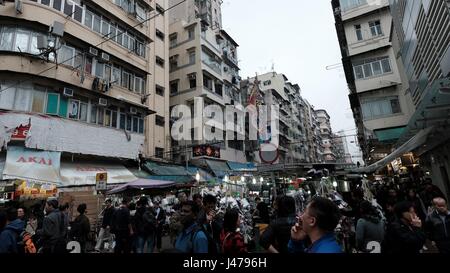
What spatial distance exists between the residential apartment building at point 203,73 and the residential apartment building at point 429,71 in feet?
53.1

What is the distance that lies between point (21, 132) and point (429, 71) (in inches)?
718

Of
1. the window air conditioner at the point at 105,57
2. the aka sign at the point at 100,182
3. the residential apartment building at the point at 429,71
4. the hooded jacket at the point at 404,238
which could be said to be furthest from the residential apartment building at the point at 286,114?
the hooded jacket at the point at 404,238

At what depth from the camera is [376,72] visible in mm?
21672

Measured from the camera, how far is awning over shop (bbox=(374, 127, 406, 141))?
64.1 feet

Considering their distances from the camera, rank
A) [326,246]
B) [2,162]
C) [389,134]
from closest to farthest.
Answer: [326,246] → [2,162] → [389,134]

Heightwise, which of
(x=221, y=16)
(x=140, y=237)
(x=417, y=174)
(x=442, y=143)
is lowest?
(x=140, y=237)

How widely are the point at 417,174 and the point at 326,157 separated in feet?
246

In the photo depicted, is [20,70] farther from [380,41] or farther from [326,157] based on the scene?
[326,157]

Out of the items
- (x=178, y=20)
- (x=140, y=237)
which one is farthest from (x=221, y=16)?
(x=140, y=237)

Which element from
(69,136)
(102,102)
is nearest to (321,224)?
(69,136)

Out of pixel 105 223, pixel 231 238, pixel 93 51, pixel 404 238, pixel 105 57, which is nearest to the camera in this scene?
pixel 404 238

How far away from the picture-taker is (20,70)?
42.9 feet

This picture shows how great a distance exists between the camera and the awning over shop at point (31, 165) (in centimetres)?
1161

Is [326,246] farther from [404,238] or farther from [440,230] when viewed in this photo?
[440,230]
